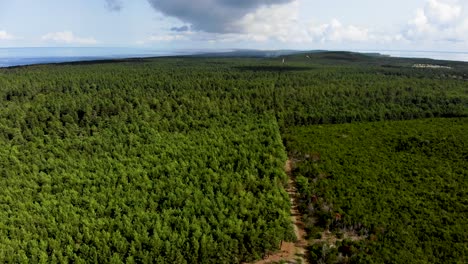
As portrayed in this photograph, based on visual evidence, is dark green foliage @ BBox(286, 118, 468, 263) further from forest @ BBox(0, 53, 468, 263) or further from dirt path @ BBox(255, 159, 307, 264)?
dirt path @ BBox(255, 159, 307, 264)

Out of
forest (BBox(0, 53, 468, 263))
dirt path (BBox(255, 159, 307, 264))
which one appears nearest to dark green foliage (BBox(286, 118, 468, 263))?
forest (BBox(0, 53, 468, 263))

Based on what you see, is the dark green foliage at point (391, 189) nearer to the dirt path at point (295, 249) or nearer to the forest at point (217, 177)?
the forest at point (217, 177)

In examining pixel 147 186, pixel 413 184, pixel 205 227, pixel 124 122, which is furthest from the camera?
pixel 124 122

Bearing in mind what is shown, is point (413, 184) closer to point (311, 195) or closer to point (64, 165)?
point (311, 195)

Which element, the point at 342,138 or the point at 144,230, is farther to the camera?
the point at 342,138

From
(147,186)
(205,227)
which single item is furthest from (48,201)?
(205,227)

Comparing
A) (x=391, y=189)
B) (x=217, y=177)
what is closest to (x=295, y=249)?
(x=217, y=177)

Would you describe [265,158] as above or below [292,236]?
above
